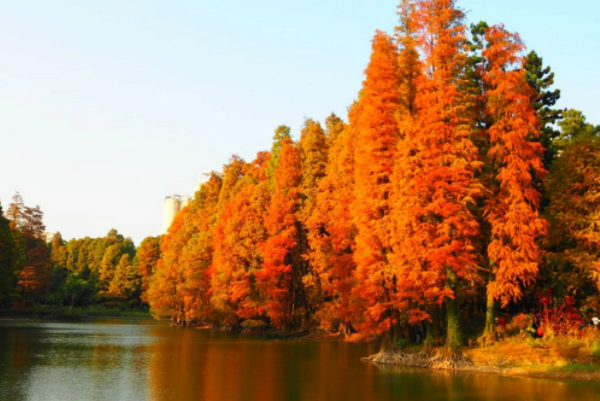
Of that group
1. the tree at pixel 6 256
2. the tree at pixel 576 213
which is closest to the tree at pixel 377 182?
the tree at pixel 576 213

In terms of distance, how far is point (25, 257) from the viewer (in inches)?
3017

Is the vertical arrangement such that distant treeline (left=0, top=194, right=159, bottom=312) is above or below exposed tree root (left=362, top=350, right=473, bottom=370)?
above

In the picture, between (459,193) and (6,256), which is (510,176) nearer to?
(459,193)

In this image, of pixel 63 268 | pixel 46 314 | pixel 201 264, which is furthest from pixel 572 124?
pixel 63 268

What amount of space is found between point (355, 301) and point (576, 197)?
12981 mm

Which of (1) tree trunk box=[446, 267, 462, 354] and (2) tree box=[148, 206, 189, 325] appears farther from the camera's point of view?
(2) tree box=[148, 206, 189, 325]

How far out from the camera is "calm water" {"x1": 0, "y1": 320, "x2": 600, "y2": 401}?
1822 centimetres

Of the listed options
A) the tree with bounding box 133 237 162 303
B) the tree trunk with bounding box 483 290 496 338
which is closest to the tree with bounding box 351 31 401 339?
the tree trunk with bounding box 483 290 496 338

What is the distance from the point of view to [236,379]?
21.9 m

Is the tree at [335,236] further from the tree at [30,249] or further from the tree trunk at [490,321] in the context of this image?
the tree at [30,249]

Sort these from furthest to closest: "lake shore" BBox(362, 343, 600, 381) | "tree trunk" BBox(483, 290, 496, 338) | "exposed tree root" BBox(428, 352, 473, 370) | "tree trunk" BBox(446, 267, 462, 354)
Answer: "tree trunk" BBox(483, 290, 496, 338), "tree trunk" BBox(446, 267, 462, 354), "exposed tree root" BBox(428, 352, 473, 370), "lake shore" BBox(362, 343, 600, 381)

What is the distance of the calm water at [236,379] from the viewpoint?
1822 cm

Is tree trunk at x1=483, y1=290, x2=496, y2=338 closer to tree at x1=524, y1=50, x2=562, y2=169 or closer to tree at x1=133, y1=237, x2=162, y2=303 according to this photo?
tree at x1=524, y1=50, x2=562, y2=169

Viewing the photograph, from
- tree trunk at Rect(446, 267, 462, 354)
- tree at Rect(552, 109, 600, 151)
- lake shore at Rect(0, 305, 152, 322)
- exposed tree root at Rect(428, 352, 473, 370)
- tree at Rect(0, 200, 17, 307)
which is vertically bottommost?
lake shore at Rect(0, 305, 152, 322)
